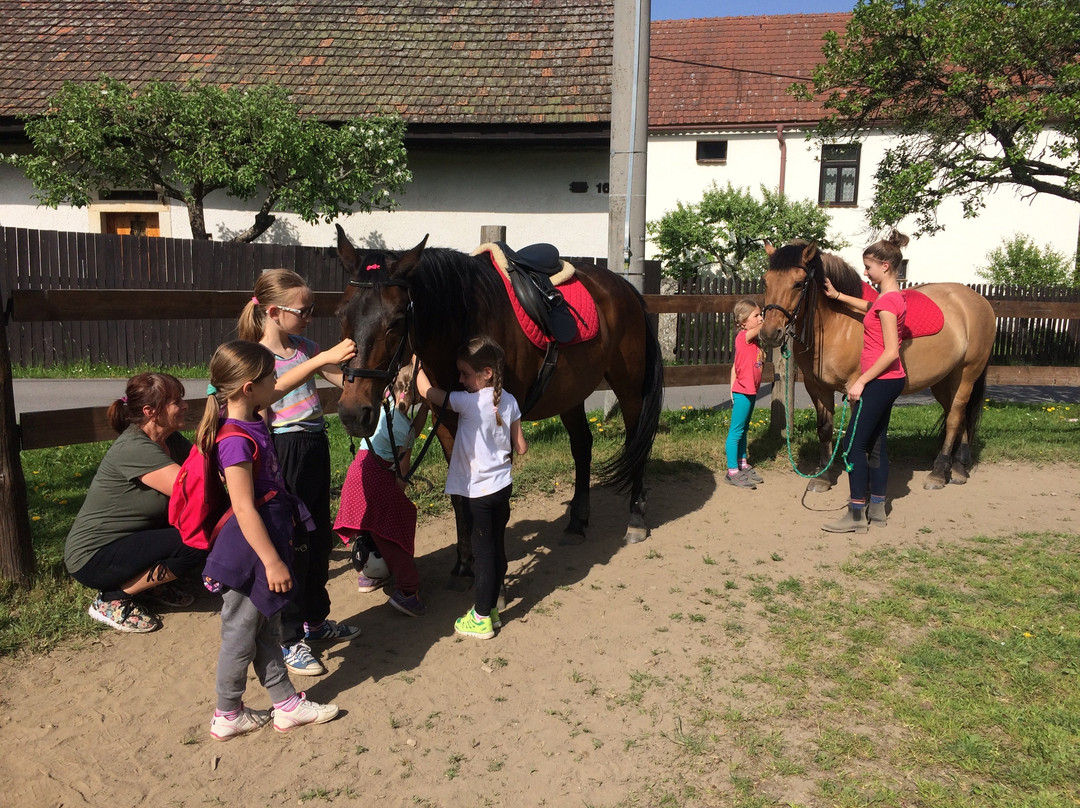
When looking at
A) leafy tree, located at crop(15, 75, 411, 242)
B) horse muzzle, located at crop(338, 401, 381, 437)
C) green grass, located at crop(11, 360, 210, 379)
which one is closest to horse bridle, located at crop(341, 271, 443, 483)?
horse muzzle, located at crop(338, 401, 381, 437)

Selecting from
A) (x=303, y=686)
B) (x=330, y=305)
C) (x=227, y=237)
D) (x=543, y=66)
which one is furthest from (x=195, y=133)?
(x=303, y=686)

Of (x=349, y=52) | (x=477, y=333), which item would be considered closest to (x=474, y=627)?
(x=477, y=333)

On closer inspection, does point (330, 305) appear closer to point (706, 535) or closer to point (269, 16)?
point (706, 535)

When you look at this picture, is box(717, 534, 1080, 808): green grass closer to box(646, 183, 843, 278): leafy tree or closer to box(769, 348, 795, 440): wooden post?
box(769, 348, 795, 440): wooden post

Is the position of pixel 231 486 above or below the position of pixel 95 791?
above

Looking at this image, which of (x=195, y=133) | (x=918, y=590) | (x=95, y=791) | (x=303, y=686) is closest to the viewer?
(x=95, y=791)

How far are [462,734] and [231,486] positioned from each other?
4.27ft

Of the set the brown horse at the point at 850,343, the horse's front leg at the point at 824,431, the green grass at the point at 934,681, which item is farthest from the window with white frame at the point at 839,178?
the green grass at the point at 934,681

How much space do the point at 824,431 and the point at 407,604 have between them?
419 cm

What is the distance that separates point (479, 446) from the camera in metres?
3.65

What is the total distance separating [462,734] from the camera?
3.04 metres

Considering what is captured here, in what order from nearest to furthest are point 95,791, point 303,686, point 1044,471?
point 95,791 < point 303,686 < point 1044,471

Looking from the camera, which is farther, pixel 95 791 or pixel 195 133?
pixel 195 133

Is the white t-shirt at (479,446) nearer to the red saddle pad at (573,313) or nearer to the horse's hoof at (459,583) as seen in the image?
the red saddle pad at (573,313)
